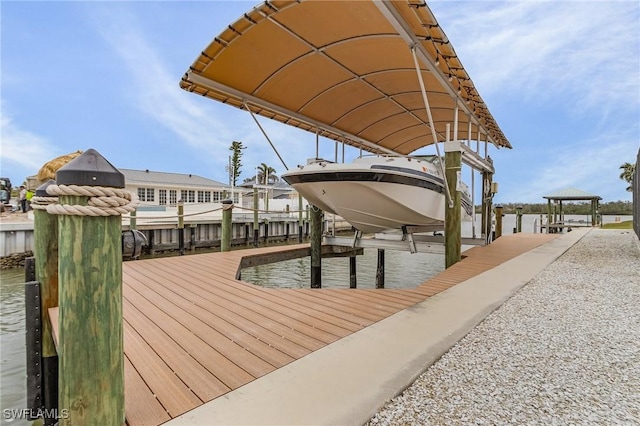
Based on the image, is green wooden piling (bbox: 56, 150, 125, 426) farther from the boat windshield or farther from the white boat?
the boat windshield

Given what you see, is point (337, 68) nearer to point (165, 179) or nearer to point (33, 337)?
point (33, 337)

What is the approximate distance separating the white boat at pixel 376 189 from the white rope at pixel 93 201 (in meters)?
4.13

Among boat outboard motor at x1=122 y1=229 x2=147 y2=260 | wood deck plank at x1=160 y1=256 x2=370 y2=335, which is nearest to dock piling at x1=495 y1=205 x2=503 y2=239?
wood deck plank at x1=160 y1=256 x2=370 y2=335

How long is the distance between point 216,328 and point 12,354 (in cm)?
329

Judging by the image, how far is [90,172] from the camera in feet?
3.88

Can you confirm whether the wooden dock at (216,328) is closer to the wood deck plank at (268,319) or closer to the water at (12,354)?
the wood deck plank at (268,319)

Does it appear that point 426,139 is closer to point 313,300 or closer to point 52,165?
point 313,300

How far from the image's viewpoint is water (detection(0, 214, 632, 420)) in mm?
3287

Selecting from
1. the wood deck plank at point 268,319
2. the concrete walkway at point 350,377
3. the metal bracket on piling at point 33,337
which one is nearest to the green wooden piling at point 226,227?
the wood deck plank at point 268,319

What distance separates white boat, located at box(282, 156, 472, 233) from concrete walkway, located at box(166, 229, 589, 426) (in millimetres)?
2534

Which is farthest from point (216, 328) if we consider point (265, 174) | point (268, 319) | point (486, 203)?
point (265, 174)

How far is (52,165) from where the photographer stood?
338 cm

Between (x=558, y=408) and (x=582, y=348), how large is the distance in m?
1.00

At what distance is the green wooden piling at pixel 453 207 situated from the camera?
213 inches
